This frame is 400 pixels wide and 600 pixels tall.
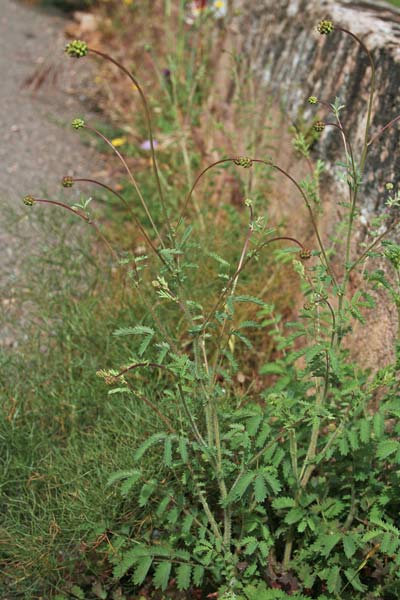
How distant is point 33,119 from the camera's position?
192 inches

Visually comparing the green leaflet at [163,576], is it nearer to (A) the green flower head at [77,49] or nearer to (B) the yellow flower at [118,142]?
(A) the green flower head at [77,49]

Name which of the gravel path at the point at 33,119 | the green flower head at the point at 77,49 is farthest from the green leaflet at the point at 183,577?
the gravel path at the point at 33,119

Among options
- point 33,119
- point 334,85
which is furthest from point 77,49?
point 33,119

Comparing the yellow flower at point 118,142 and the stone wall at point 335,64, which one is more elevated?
the stone wall at point 335,64

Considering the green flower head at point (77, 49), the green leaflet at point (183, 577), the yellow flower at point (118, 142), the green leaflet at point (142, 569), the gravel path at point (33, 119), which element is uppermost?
the green flower head at point (77, 49)

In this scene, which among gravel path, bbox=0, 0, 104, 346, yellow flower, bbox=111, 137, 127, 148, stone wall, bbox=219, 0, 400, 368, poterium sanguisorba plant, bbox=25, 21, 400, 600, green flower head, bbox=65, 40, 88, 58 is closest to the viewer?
green flower head, bbox=65, 40, 88, 58

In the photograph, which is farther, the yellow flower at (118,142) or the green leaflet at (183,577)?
the yellow flower at (118,142)

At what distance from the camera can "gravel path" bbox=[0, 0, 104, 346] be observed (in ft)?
11.8

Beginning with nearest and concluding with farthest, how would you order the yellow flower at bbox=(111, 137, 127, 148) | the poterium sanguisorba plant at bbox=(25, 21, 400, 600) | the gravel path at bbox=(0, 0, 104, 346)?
the poterium sanguisorba plant at bbox=(25, 21, 400, 600) < the gravel path at bbox=(0, 0, 104, 346) < the yellow flower at bbox=(111, 137, 127, 148)

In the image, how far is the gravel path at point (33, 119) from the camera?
11.8 feet

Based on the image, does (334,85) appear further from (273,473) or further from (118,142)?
(118,142)

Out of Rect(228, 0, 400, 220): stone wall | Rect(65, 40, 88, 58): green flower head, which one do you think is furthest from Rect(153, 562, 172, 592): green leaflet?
Rect(228, 0, 400, 220): stone wall

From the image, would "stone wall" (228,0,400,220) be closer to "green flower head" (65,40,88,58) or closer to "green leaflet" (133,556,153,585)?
"green flower head" (65,40,88,58)

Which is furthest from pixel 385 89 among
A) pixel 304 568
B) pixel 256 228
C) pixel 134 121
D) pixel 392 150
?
pixel 134 121
